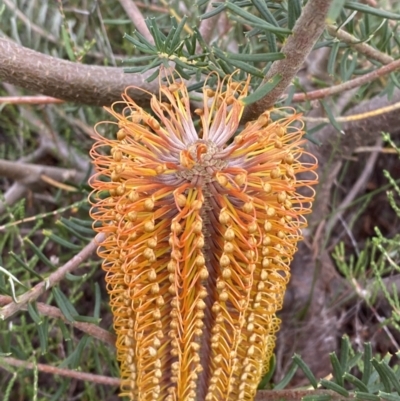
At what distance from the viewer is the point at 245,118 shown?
561 millimetres

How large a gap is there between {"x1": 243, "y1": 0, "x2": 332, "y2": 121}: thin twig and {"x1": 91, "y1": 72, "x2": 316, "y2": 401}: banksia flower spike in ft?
0.13

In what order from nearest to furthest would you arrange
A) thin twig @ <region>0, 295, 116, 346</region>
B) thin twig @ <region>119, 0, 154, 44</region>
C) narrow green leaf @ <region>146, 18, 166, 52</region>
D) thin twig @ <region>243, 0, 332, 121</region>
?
thin twig @ <region>243, 0, 332, 121</region>
narrow green leaf @ <region>146, 18, 166, 52</region>
thin twig @ <region>0, 295, 116, 346</region>
thin twig @ <region>119, 0, 154, 44</region>

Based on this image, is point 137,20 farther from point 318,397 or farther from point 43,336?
point 318,397

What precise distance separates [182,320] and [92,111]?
624mm

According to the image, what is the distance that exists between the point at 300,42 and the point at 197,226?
6.9 inches

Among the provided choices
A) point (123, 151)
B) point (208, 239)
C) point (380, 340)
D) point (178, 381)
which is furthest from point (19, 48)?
point (380, 340)

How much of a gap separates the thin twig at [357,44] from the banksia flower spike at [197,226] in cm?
12

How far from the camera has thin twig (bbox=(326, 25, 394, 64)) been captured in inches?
22.5

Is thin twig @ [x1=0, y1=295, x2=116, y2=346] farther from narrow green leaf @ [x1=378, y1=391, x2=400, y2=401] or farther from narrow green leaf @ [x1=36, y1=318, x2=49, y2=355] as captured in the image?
narrow green leaf @ [x1=378, y1=391, x2=400, y2=401]

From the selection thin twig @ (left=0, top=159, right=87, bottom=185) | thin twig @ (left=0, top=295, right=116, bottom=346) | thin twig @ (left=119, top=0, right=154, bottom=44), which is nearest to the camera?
thin twig @ (left=0, top=295, right=116, bottom=346)

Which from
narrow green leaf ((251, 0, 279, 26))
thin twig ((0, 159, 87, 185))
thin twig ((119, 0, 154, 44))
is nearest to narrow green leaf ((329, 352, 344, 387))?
narrow green leaf ((251, 0, 279, 26))

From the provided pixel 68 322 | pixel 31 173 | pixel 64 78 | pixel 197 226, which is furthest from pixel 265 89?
pixel 31 173

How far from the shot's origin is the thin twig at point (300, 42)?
387 millimetres

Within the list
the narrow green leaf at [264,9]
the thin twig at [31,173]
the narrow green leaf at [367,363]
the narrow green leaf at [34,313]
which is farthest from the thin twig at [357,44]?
the thin twig at [31,173]
